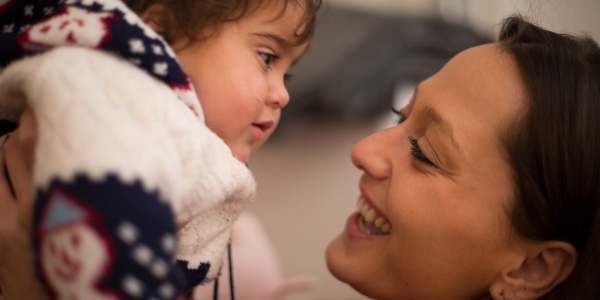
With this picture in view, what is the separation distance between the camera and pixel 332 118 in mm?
2334

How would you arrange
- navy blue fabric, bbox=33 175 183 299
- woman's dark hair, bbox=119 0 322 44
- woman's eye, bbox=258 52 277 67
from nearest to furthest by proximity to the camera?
navy blue fabric, bbox=33 175 183 299
woman's dark hair, bbox=119 0 322 44
woman's eye, bbox=258 52 277 67

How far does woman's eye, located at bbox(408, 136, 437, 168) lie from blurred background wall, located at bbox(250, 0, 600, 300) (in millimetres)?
1076

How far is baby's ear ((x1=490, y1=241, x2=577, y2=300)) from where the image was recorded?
3.55 ft

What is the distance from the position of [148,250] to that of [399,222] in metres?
0.60

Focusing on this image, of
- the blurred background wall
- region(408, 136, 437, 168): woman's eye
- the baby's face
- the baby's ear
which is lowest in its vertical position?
the blurred background wall

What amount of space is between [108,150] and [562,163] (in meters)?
0.75

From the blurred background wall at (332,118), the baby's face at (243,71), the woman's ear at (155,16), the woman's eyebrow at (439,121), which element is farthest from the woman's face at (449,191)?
the blurred background wall at (332,118)

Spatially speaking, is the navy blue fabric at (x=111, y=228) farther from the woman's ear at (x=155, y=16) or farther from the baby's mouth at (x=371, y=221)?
the baby's mouth at (x=371, y=221)

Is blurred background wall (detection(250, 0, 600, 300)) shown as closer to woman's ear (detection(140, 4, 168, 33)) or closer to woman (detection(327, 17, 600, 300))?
woman (detection(327, 17, 600, 300))

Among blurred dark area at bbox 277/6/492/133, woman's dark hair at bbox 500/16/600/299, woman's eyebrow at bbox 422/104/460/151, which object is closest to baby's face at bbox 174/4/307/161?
woman's eyebrow at bbox 422/104/460/151

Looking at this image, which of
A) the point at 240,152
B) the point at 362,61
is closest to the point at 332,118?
the point at 362,61

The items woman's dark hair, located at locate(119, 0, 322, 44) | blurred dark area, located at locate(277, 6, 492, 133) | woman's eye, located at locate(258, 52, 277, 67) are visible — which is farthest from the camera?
blurred dark area, located at locate(277, 6, 492, 133)

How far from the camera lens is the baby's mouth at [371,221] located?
3.90 feet

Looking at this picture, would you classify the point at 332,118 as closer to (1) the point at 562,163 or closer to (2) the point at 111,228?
(1) the point at 562,163
